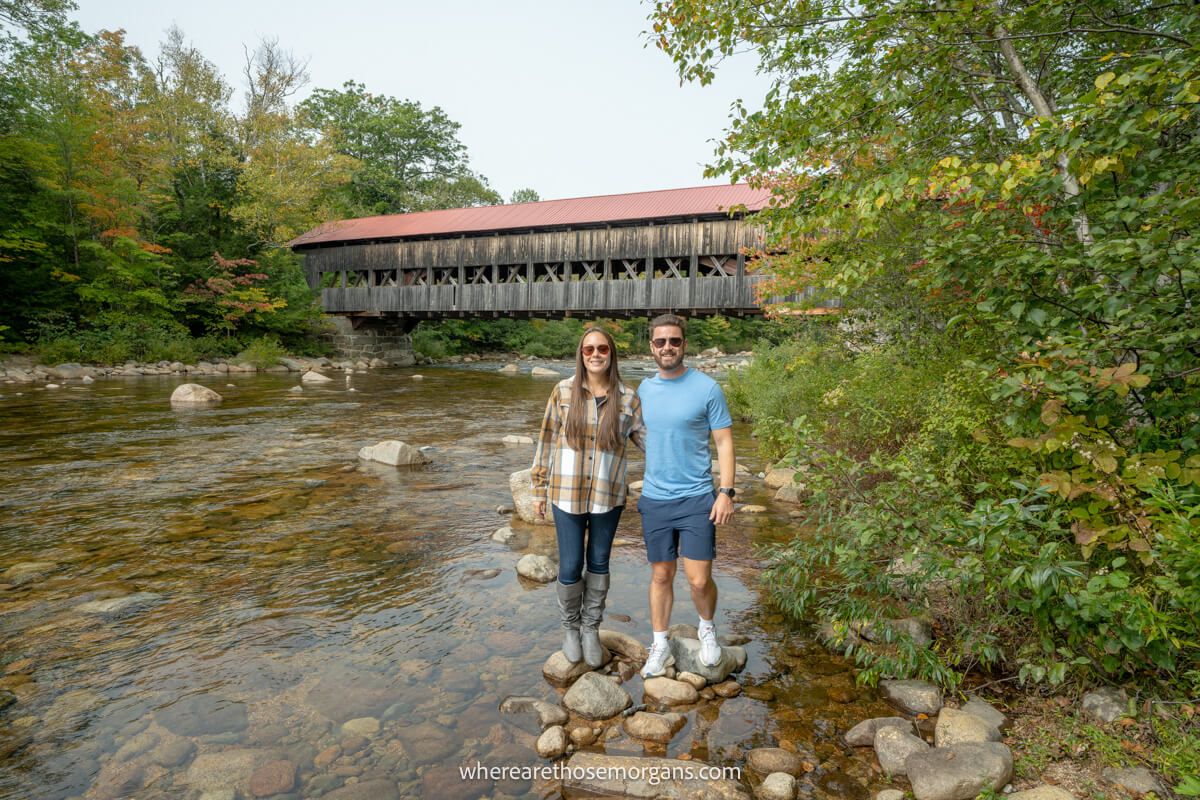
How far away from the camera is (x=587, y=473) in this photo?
2.97m

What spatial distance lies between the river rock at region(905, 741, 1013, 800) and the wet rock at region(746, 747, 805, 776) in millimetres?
402

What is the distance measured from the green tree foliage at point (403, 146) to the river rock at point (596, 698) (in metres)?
41.2

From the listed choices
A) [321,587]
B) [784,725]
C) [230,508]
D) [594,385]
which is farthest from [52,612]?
[784,725]

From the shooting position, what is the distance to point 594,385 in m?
3.01

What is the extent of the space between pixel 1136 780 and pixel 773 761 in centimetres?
118

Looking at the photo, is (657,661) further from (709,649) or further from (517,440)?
(517,440)

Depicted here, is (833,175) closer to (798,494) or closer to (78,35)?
(798,494)

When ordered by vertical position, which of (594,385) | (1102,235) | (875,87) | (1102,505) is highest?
(875,87)

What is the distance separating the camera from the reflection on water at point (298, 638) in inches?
99.7

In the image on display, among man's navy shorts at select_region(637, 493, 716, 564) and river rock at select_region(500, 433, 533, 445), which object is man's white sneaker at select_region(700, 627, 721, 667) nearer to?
man's navy shorts at select_region(637, 493, 716, 564)

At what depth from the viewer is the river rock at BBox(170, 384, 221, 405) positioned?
13.4m

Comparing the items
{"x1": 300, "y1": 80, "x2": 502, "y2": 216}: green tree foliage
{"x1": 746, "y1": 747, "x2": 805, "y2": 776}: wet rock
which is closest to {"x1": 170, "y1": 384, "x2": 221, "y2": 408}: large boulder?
{"x1": 746, "y1": 747, "x2": 805, "y2": 776}: wet rock

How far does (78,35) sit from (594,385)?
107 feet

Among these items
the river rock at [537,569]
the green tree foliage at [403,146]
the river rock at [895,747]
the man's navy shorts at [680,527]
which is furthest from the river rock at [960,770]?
the green tree foliage at [403,146]
